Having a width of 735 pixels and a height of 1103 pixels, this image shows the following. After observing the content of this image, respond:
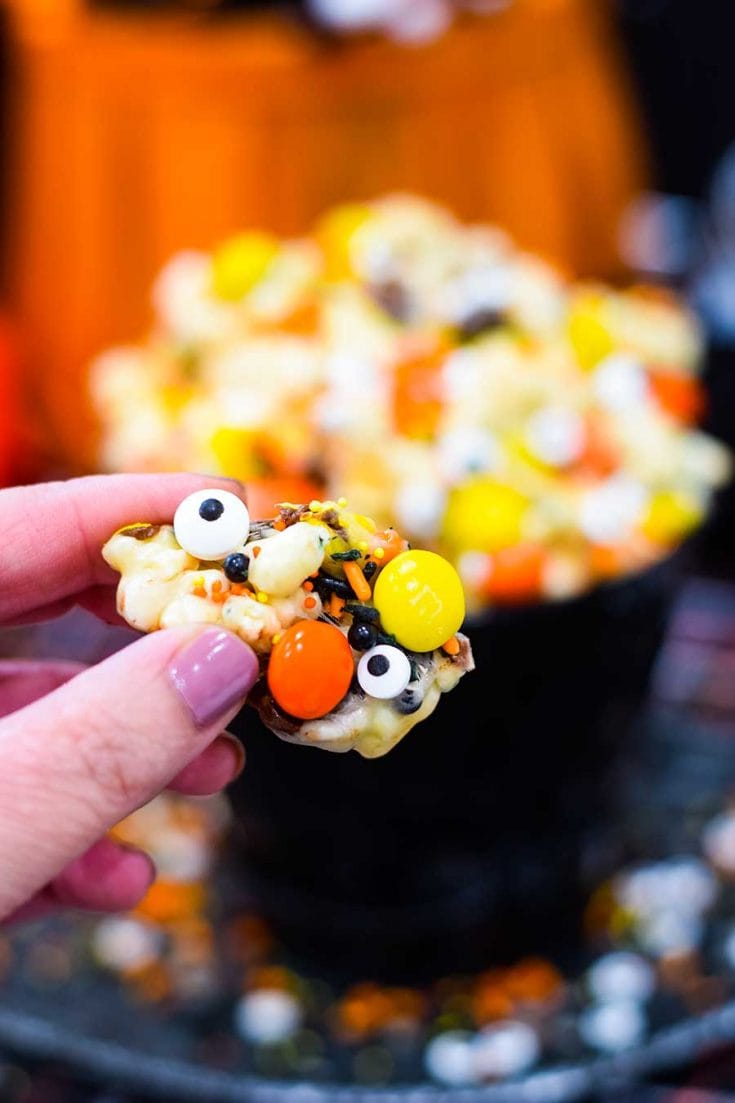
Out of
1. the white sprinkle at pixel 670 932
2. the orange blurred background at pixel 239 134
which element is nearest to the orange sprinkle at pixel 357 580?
the white sprinkle at pixel 670 932

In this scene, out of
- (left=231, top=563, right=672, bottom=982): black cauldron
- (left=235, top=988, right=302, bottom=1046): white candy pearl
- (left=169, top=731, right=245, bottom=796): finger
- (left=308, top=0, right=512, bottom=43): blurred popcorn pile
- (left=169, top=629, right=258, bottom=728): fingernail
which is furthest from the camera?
(left=308, top=0, right=512, bottom=43): blurred popcorn pile

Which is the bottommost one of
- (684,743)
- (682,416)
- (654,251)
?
(684,743)

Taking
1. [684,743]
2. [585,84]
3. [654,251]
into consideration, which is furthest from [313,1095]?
[654,251]

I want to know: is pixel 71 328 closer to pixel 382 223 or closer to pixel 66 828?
pixel 382 223

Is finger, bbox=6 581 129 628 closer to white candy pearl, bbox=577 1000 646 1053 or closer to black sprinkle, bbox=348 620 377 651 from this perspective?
black sprinkle, bbox=348 620 377 651

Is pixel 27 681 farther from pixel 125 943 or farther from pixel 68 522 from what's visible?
pixel 125 943

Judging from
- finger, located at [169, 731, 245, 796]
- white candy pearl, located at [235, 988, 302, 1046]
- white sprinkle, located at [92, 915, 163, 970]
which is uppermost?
finger, located at [169, 731, 245, 796]

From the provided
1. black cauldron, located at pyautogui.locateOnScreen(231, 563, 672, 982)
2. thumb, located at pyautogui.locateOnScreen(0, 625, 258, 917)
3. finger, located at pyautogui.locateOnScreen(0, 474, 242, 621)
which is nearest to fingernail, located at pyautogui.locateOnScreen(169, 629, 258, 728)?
thumb, located at pyautogui.locateOnScreen(0, 625, 258, 917)
